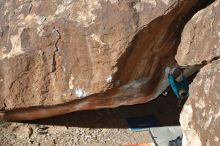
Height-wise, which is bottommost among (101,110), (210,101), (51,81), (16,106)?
(101,110)

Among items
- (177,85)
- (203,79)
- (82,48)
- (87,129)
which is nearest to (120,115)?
(87,129)

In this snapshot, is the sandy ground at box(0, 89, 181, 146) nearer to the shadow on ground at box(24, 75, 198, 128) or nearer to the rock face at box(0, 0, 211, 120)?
the shadow on ground at box(24, 75, 198, 128)

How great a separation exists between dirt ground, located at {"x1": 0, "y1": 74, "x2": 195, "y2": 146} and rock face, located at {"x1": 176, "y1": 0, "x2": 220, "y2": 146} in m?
0.97

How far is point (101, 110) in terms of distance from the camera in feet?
13.6

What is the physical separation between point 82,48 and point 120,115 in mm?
1021

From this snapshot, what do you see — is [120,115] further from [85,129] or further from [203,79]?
[203,79]

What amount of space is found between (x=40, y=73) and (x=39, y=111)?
41 cm

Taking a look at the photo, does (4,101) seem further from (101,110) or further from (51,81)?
(101,110)

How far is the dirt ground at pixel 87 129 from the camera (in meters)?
3.77

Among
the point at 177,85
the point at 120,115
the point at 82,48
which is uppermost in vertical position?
the point at 82,48

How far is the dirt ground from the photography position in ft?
12.4

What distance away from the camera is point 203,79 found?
283 centimetres

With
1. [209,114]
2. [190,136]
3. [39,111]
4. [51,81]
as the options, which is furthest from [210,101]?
[39,111]

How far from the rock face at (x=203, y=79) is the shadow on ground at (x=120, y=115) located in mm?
970
